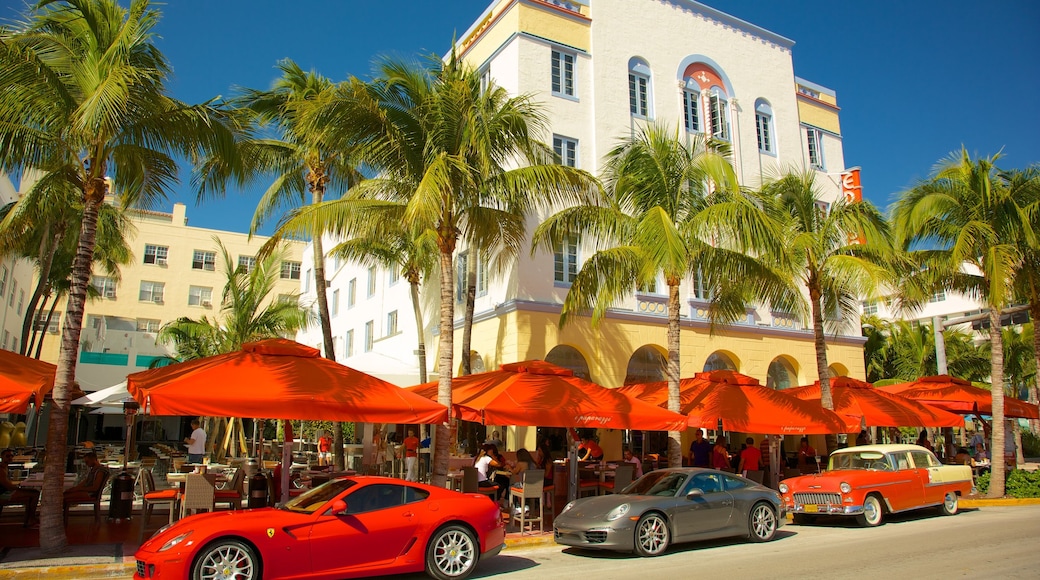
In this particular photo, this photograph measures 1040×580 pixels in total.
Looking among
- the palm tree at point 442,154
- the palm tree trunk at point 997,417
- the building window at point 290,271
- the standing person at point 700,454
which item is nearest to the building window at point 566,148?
the palm tree at point 442,154

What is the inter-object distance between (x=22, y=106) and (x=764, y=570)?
1192 cm

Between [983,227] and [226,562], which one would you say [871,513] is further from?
[226,562]

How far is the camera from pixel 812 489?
45.0 ft

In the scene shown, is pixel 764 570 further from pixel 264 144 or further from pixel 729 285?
pixel 264 144

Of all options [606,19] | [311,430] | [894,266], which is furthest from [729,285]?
[311,430]

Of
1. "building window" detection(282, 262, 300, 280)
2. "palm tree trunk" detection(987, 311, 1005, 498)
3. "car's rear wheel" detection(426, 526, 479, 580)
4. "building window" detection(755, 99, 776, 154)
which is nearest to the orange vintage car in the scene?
"palm tree trunk" detection(987, 311, 1005, 498)

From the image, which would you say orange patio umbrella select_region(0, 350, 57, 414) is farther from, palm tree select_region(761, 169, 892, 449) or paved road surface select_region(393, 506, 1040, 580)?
palm tree select_region(761, 169, 892, 449)

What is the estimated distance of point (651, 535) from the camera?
1048cm

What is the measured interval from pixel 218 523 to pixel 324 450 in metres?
19.2

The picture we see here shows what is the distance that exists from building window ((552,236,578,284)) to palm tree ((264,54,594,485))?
8084 mm

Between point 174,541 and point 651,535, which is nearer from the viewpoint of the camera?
point 174,541

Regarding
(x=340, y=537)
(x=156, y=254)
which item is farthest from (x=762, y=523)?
(x=156, y=254)

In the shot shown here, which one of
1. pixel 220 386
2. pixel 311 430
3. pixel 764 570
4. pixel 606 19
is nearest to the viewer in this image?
pixel 764 570

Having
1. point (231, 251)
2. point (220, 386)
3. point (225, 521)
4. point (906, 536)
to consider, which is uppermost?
point (231, 251)
